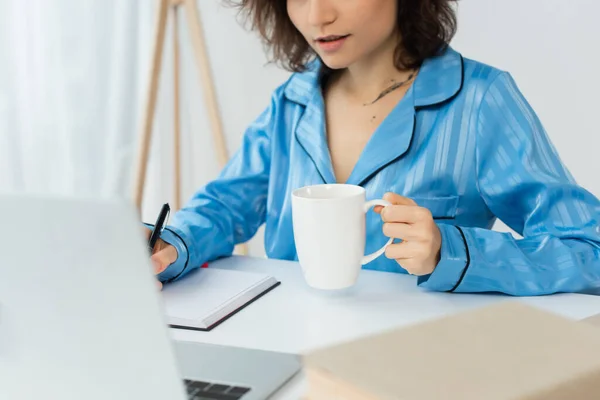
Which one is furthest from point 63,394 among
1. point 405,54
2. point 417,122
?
point 405,54

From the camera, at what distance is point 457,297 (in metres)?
0.83

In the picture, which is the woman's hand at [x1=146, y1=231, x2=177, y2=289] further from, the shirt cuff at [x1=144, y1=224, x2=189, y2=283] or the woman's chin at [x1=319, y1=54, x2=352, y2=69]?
the woman's chin at [x1=319, y1=54, x2=352, y2=69]

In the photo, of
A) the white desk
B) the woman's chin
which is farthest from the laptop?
the woman's chin

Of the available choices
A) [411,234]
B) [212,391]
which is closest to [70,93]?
[411,234]

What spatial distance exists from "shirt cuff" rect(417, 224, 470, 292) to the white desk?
0.01 metres

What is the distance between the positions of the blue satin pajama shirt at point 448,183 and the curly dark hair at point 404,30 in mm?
39

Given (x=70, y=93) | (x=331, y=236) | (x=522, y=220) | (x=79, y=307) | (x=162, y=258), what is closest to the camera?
(x=79, y=307)

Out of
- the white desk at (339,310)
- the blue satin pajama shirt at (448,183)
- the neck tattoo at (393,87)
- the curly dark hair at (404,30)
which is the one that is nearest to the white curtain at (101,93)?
the curly dark hair at (404,30)

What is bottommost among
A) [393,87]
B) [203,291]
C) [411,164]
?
[203,291]

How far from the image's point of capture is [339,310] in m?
0.77

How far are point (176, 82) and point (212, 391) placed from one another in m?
1.66

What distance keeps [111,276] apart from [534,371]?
0.83 ft

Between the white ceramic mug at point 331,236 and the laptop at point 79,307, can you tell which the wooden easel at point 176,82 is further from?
the laptop at point 79,307

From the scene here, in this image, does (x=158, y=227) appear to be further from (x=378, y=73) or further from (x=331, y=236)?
(x=378, y=73)
